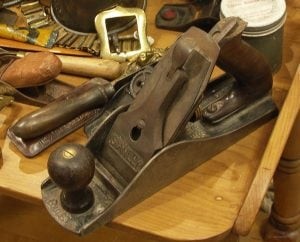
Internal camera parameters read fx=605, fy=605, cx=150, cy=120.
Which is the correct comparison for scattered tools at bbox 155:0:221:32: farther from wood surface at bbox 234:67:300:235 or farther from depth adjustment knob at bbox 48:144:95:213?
depth adjustment knob at bbox 48:144:95:213

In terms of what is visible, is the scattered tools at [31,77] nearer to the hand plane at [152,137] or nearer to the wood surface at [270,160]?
the hand plane at [152,137]

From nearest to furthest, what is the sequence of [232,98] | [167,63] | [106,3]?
[167,63] < [232,98] < [106,3]

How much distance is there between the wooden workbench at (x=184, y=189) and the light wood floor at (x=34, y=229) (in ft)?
1.67

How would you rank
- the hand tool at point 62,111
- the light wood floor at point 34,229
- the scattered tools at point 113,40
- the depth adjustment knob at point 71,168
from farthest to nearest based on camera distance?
the light wood floor at point 34,229 → the scattered tools at point 113,40 → the hand tool at point 62,111 → the depth adjustment knob at point 71,168

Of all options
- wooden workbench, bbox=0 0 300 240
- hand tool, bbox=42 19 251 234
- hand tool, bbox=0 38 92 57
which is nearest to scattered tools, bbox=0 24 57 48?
hand tool, bbox=0 38 92 57

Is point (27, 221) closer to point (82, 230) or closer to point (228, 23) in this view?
point (82, 230)

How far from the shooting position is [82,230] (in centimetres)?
87

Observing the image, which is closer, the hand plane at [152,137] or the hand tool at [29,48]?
the hand plane at [152,137]

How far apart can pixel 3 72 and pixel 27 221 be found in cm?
→ 58

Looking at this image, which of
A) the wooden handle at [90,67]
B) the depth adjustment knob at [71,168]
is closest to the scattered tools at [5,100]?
the wooden handle at [90,67]

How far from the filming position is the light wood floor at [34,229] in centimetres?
146

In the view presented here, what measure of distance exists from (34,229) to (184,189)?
673 mm

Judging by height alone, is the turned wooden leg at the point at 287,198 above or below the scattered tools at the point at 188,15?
below

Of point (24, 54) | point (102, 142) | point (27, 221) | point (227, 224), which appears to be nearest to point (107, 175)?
point (102, 142)
